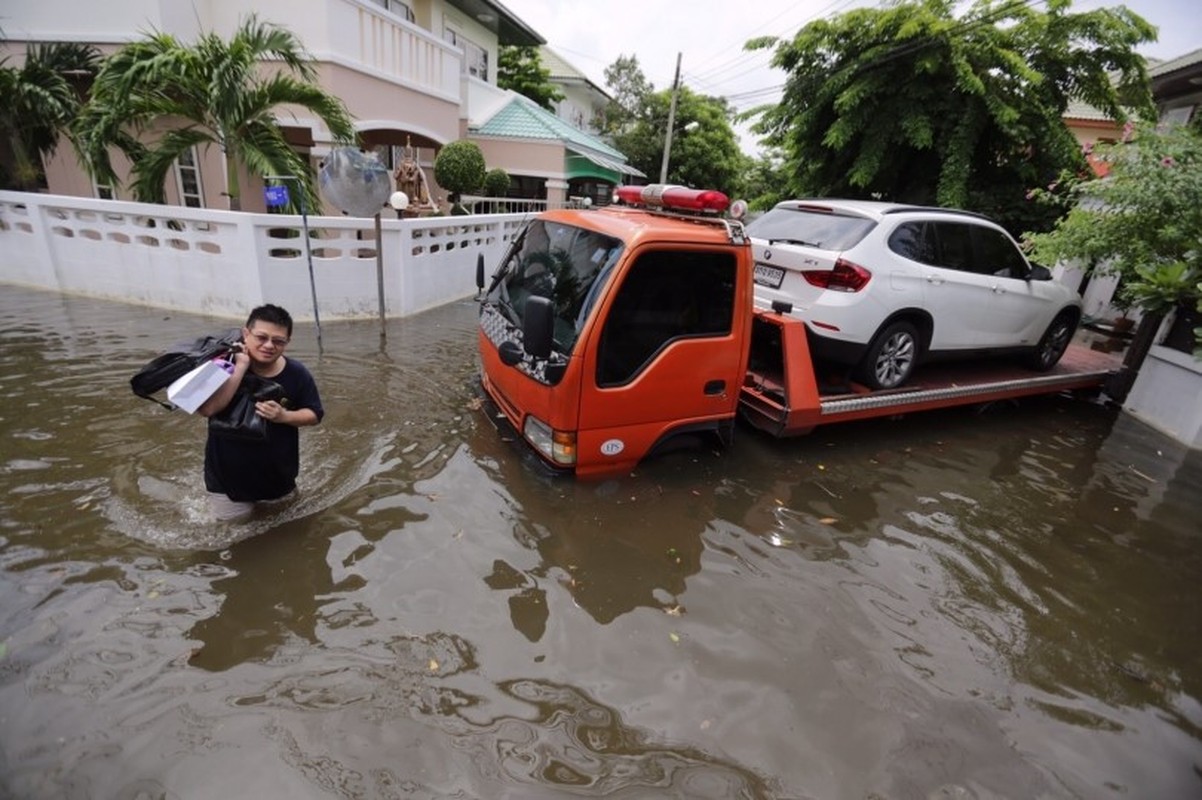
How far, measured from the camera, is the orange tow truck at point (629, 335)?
3.54m

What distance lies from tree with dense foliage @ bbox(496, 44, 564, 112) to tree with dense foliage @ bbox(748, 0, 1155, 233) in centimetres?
1631

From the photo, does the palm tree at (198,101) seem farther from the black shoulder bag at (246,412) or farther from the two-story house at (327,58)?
the black shoulder bag at (246,412)

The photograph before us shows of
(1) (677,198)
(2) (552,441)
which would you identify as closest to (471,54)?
(1) (677,198)

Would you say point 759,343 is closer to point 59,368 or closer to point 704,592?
point 704,592

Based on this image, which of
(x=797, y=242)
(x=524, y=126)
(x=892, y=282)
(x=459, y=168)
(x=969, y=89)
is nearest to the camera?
(x=892, y=282)

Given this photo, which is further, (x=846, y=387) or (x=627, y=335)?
(x=846, y=387)

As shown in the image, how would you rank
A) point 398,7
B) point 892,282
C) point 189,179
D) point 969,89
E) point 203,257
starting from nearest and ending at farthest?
1. point 892,282
2. point 203,257
3. point 969,89
4. point 189,179
5. point 398,7

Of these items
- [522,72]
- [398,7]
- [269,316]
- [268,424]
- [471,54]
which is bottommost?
[268,424]

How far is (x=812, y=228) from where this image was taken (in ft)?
17.1

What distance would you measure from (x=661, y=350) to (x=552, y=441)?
2.99ft

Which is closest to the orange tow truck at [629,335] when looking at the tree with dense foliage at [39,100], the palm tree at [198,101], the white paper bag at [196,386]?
the white paper bag at [196,386]

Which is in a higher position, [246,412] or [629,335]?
[629,335]

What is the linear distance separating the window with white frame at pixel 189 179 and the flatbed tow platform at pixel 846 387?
430 inches

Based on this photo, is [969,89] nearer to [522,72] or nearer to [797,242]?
[797,242]
